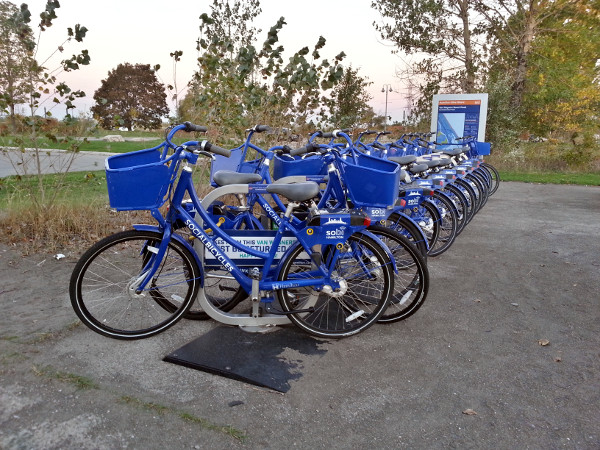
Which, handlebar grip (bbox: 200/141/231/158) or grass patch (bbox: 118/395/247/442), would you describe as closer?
grass patch (bbox: 118/395/247/442)

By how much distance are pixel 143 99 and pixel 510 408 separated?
113 ft

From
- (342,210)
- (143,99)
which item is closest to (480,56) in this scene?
(342,210)

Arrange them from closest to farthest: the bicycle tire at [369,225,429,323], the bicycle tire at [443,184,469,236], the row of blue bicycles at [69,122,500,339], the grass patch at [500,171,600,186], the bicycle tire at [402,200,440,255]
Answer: the row of blue bicycles at [69,122,500,339], the bicycle tire at [369,225,429,323], the bicycle tire at [402,200,440,255], the bicycle tire at [443,184,469,236], the grass patch at [500,171,600,186]

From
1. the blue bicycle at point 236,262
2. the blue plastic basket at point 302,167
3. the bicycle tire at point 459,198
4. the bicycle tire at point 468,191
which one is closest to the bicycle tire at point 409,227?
the blue plastic basket at point 302,167

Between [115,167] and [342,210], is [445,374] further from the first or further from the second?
[115,167]

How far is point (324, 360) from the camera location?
2797 mm

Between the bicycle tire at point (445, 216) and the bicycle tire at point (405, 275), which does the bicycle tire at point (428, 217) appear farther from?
the bicycle tire at point (405, 275)

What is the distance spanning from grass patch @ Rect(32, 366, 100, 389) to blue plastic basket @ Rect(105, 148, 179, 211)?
0.91 meters

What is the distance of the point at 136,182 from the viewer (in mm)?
2521

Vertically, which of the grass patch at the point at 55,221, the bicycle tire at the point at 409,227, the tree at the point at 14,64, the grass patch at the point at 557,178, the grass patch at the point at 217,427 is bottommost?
the grass patch at the point at 217,427

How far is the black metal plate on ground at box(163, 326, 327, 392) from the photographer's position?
2604mm

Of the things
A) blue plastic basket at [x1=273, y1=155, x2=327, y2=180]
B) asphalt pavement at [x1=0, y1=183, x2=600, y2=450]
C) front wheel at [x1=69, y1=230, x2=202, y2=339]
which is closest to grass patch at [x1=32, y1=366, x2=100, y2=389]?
asphalt pavement at [x1=0, y1=183, x2=600, y2=450]

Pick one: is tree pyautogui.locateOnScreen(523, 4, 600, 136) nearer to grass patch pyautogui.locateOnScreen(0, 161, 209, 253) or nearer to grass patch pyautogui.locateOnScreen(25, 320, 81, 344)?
grass patch pyautogui.locateOnScreen(0, 161, 209, 253)

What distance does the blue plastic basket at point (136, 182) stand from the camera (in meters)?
2.48
